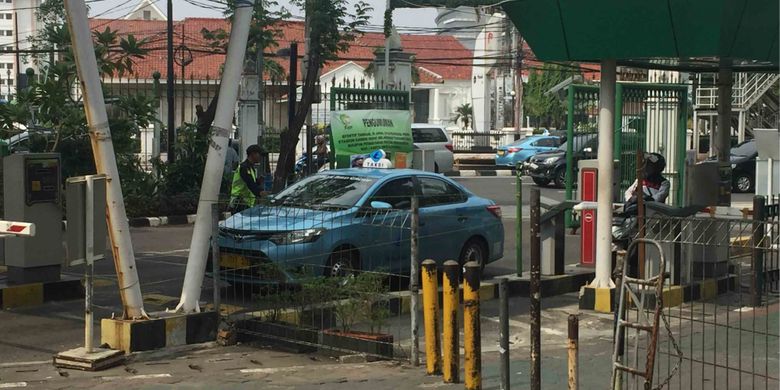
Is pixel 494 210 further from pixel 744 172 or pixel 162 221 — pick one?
pixel 744 172

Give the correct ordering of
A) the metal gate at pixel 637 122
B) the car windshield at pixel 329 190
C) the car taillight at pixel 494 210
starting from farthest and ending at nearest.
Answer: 1. the metal gate at pixel 637 122
2. the car taillight at pixel 494 210
3. the car windshield at pixel 329 190

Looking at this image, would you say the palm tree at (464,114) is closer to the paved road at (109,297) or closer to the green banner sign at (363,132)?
the green banner sign at (363,132)

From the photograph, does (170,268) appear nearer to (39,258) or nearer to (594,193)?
(39,258)

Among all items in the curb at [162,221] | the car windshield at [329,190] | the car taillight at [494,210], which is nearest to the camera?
the car windshield at [329,190]

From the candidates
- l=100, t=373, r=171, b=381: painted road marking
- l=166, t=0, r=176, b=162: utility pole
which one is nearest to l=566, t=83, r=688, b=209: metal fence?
l=166, t=0, r=176, b=162: utility pole

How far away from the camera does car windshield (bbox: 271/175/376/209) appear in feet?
41.8

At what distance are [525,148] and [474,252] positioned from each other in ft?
91.3

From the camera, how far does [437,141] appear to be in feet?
117

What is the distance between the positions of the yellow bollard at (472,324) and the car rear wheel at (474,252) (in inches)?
225

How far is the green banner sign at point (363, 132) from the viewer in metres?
17.9

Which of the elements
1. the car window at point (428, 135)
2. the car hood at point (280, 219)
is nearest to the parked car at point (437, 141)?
the car window at point (428, 135)

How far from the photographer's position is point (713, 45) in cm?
1028

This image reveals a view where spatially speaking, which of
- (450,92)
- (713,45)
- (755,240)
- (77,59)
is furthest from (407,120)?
(450,92)

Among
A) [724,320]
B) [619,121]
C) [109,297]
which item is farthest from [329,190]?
[619,121]
